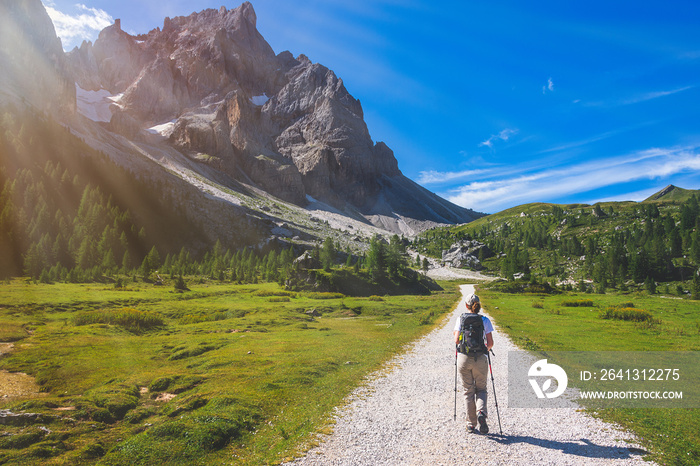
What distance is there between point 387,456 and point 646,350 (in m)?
25.5

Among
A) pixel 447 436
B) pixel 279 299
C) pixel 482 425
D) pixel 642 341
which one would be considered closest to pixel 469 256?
pixel 279 299

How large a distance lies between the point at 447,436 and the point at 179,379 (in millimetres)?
14419

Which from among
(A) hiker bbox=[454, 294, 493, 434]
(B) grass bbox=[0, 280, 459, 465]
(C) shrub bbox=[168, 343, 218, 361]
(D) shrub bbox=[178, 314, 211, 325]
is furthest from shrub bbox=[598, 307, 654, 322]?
(D) shrub bbox=[178, 314, 211, 325]

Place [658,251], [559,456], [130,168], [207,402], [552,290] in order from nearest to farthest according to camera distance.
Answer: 1. [559,456]
2. [207,402]
3. [552,290]
4. [658,251]
5. [130,168]

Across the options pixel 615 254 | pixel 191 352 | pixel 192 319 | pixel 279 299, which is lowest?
pixel 192 319

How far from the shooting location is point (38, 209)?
100688 mm

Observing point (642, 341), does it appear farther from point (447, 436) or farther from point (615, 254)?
point (615, 254)

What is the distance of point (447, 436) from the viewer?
33.7 feet

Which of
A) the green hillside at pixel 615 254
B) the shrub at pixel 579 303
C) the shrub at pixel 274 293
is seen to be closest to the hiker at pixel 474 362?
the shrub at pixel 274 293

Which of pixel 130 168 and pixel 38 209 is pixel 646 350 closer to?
pixel 38 209

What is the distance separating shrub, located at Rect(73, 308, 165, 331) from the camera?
34106 millimetres

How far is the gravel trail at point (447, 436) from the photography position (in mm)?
8891

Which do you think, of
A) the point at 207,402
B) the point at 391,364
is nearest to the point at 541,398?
the point at 391,364

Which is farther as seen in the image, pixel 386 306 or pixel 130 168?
pixel 130 168
